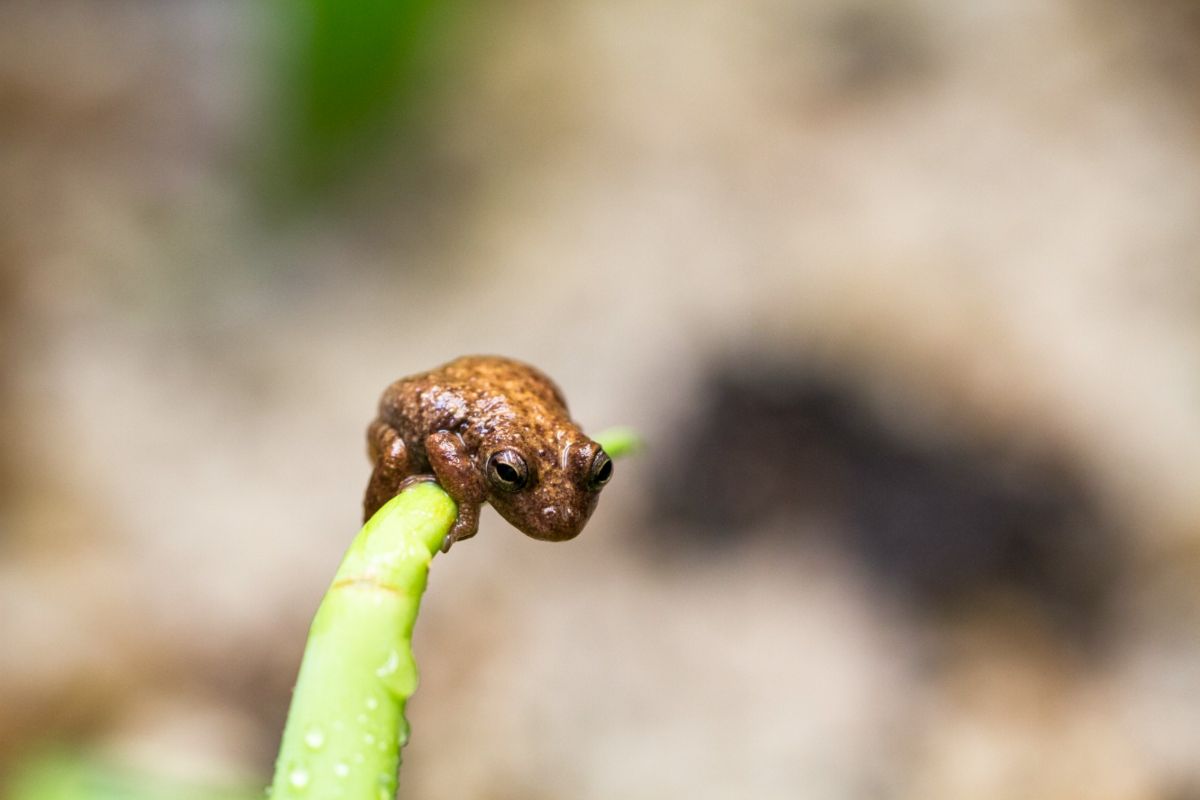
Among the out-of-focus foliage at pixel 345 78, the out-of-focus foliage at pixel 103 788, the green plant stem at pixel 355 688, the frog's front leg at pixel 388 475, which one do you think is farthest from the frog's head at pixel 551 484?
the out-of-focus foliage at pixel 345 78

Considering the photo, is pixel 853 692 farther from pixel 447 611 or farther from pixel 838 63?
pixel 838 63

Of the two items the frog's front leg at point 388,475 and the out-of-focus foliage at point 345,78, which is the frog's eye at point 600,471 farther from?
the out-of-focus foliage at point 345,78

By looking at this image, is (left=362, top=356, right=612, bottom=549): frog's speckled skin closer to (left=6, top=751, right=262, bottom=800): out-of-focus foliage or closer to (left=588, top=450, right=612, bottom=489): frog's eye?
(left=588, top=450, right=612, bottom=489): frog's eye

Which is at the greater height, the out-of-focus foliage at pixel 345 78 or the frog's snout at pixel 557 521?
the out-of-focus foliage at pixel 345 78

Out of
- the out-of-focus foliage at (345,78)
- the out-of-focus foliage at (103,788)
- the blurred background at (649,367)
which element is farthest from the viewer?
the out-of-focus foliage at (345,78)

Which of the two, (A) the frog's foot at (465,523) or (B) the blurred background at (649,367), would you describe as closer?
(A) the frog's foot at (465,523)

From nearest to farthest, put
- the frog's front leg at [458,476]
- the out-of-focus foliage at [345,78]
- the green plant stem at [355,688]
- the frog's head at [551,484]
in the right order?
1. the green plant stem at [355,688]
2. the frog's front leg at [458,476]
3. the frog's head at [551,484]
4. the out-of-focus foliage at [345,78]

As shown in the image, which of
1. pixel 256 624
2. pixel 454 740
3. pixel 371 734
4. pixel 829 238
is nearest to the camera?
pixel 371 734

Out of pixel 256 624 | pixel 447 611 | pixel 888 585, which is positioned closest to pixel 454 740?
pixel 447 611
